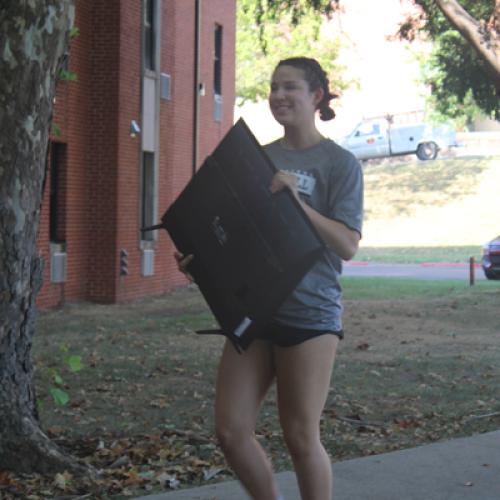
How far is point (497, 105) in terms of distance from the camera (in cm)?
2470

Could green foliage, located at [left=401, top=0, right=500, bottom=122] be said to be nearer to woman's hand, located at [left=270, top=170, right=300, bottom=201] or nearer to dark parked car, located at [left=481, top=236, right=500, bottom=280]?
dark parked car, located at [left=481, top=236, right=500, bottom=280]

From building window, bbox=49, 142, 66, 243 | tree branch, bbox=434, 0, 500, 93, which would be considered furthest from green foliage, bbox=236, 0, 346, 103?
building window, bbox=49, 142, 66, 243

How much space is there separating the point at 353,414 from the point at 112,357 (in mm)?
4157

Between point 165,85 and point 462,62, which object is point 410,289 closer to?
point 462,62

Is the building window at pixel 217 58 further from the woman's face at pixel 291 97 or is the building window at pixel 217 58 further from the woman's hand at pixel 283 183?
the woman's hand at pixel 283 183

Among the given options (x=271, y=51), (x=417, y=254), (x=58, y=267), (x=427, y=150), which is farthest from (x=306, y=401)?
(x=427, y=150)

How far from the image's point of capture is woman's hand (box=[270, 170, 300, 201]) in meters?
4.45

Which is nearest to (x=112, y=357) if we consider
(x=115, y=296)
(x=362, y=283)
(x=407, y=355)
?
(x=407, y=355)

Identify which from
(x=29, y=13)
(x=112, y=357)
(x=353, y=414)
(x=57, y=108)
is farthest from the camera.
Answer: (x=57, y=108)

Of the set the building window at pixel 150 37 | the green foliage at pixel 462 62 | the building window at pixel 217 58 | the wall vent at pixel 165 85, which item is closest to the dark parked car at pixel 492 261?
the green foliage at pixel 462 62

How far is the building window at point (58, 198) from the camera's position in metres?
20.1

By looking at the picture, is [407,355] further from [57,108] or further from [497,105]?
[497,105]

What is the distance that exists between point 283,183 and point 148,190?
1921 cm

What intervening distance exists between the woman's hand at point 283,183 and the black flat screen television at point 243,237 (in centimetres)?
2
